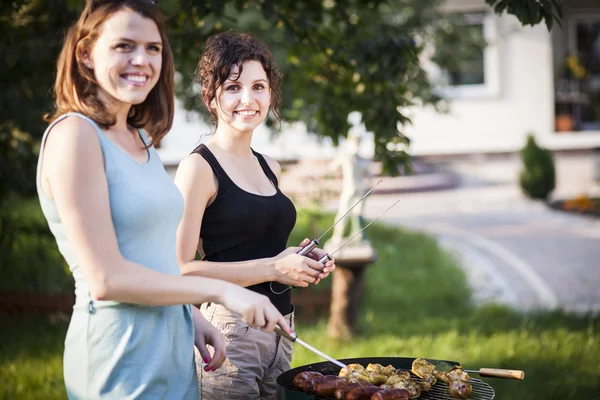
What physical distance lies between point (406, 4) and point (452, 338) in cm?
437

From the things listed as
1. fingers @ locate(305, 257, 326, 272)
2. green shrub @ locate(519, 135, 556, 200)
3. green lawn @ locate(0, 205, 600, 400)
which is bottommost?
green lawn @ locate(0, 205, 600, 400)

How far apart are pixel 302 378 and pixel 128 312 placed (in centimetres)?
63

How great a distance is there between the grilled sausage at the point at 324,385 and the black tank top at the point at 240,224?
37 cm

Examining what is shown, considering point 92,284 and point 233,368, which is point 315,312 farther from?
point 92,284

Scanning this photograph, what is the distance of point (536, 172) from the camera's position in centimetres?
1254

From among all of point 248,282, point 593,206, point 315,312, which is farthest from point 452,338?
point 593,206

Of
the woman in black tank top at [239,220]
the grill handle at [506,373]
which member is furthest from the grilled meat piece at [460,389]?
the woman in black tank top at [239,220]

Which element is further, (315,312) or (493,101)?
(493,101)

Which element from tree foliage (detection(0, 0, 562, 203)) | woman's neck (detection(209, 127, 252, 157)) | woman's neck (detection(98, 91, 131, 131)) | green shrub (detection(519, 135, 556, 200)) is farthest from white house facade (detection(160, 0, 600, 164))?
woman's neck (detection(98, 91, 131, 131))

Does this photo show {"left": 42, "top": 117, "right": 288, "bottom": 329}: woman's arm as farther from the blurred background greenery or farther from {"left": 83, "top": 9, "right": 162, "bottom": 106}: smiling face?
the blurred background greenery

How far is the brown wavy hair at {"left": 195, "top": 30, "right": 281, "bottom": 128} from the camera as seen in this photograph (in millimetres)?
2537

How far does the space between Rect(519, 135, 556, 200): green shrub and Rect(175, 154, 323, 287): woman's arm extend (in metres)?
10.8

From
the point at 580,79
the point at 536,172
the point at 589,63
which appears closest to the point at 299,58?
the point at 536,172

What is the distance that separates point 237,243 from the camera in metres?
2.50
